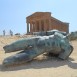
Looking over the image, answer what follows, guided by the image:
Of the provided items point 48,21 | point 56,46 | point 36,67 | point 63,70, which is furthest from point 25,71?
point 48,21

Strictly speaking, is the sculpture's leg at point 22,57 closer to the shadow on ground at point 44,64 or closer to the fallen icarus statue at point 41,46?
the fallen icarus statue at point 41,46

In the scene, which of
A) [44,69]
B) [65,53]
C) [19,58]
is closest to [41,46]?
[65,53]

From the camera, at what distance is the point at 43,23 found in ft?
126

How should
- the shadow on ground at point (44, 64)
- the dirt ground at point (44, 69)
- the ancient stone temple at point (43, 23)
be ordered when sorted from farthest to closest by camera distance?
the ancient stone temple at point (43, 23) → the shadow on ground at point (44, 64) → the dirt ground at point (44, 69)

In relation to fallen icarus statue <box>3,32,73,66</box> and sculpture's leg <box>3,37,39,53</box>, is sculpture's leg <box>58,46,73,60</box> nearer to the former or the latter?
fallen icarus statue <box>3,32,73,66</box>

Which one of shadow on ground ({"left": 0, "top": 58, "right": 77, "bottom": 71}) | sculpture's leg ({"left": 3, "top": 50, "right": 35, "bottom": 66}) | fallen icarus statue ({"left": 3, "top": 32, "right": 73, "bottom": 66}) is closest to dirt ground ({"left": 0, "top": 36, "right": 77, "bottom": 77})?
shadow on ground ({"left": 0, "top": 58, "right": 77, "bottom": 71})

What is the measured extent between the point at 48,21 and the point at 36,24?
2.15m

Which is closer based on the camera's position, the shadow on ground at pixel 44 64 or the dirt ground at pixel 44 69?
the dirt ground at pixel 44 69

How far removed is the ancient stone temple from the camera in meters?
37.3

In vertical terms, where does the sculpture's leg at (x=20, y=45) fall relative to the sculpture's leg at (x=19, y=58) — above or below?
above

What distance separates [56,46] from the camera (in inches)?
359

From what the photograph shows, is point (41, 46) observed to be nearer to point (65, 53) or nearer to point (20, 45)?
point (20, 45)

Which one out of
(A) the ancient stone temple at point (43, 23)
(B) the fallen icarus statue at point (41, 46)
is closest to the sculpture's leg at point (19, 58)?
(B) the fallen icarus statue at point (41, 46)

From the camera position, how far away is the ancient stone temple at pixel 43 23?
122 ft
